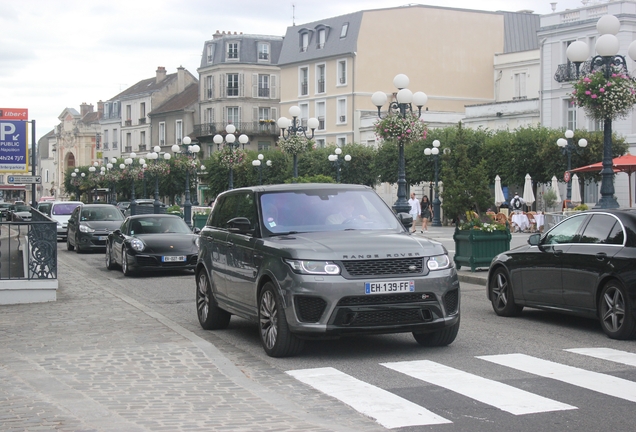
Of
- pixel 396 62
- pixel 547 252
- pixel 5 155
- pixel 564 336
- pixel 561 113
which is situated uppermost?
pixel 396 62

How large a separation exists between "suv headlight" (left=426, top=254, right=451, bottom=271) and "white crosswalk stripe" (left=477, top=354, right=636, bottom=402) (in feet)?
3.23

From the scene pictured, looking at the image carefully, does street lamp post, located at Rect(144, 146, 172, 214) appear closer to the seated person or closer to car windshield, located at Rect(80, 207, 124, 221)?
car windshield, located at Rect(80, 207, 124, 221)

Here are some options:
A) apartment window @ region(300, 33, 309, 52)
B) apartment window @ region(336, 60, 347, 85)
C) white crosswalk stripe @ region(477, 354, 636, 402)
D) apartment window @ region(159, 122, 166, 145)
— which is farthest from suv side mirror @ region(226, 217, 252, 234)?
apartment window @ region(159, 122, 166, 145)

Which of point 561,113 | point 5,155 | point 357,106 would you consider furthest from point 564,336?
point 357,106

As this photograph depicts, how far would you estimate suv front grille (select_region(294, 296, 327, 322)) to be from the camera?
879cm

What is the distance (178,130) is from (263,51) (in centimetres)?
1333

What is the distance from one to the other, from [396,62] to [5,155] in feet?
165

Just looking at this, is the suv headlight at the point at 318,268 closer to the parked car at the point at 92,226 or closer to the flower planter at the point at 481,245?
the flower planter at the point at 481,245

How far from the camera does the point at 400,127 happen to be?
25.1 m

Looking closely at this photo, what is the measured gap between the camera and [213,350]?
31.0ft

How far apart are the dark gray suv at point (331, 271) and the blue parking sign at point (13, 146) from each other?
1733 centimetres

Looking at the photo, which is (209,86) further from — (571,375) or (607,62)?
(571,375)

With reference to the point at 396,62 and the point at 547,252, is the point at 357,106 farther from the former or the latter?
the point at 547,252

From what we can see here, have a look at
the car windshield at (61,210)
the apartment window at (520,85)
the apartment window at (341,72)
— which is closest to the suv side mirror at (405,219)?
the car windshield at (61,210)
